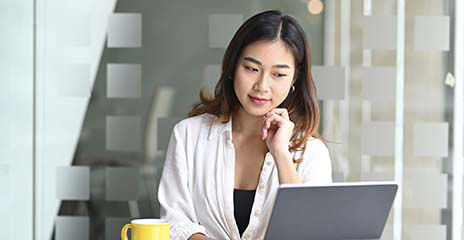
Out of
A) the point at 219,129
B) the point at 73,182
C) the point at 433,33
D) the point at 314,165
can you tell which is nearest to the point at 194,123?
the point at 219,129

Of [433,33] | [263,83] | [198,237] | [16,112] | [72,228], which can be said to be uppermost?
[433,33]

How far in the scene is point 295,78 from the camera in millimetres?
2172

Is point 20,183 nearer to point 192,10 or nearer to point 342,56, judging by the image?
point 192,10

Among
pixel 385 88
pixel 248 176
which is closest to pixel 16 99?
pixel 248 176

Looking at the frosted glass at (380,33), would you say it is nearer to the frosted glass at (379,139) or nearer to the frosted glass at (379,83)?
the frosted glass at (379,83)

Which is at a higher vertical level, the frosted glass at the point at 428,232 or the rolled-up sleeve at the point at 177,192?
the rolled-up sleeve at the point at 177,192

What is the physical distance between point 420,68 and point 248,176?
87cm

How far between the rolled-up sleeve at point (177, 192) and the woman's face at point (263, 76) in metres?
0.29

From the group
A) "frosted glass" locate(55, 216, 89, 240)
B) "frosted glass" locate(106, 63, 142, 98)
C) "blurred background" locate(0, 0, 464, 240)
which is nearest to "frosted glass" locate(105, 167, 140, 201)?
"blurred background" locate(0, 0, 464, 240)

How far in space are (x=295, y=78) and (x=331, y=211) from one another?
2.31 ft

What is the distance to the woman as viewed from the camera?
6.72 ft

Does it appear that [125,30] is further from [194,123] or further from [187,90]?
[194,123]

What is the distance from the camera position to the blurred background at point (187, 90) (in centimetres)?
256

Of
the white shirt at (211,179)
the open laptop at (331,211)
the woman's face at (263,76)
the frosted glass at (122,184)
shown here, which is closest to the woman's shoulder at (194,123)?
the white shirt at (211,179)
